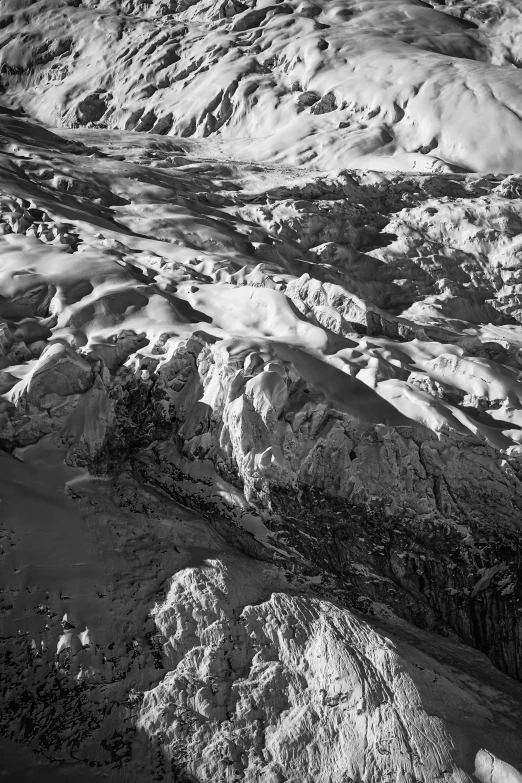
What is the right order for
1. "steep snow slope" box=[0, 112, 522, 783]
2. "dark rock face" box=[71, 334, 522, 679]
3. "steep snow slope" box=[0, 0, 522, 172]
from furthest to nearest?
"steep snow slope" box=[0, 0, 522, 172]
"dark rock face" box=[71, 334, 522, 679]
"steep snow slope" box=[0, 112, 522, 783]

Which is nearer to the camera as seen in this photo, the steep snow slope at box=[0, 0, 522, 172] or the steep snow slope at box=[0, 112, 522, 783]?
the steep snow slope at box=[0, 112, 522, 783]

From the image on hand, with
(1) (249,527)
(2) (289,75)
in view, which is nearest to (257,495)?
(1) (249,527)

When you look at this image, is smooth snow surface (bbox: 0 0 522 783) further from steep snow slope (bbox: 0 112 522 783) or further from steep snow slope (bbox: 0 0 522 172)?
steep snow slope (bbox: 0 0 522 172)

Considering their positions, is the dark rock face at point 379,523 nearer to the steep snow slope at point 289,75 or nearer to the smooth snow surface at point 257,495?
the smooth snow surface at point 257,495

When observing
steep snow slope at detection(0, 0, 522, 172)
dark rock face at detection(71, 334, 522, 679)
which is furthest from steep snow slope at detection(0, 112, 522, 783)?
steep snow slope at detection(0, 0, 522, 172)

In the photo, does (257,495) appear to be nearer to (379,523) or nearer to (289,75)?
(379,523)

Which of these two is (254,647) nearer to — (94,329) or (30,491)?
(30,491)

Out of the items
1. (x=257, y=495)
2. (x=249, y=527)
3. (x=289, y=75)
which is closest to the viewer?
(x=249, y=527)

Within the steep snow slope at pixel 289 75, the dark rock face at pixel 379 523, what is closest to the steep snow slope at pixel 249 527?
the dark rock face at pixel 379 523
